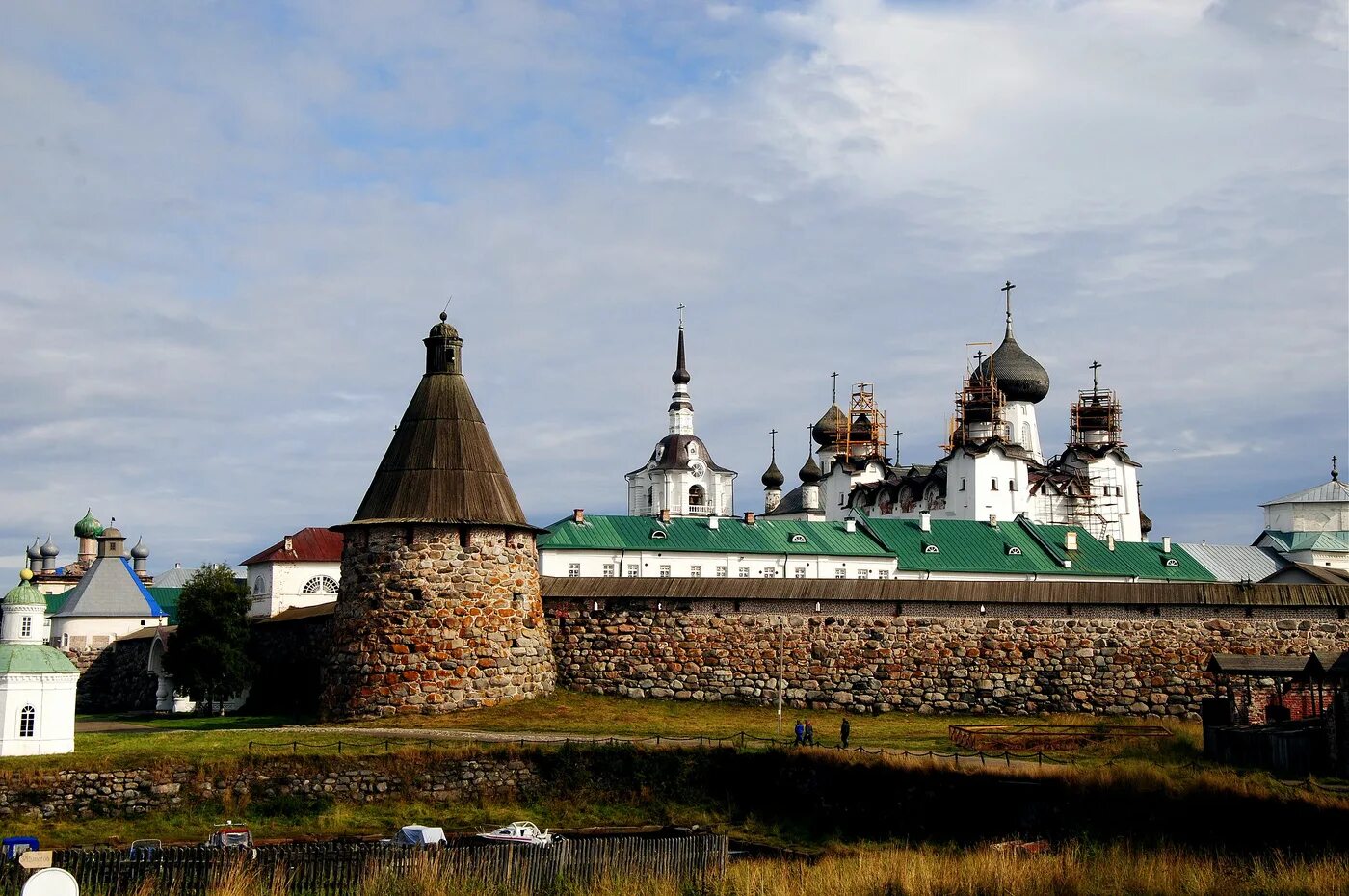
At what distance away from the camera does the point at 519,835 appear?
2006 cm

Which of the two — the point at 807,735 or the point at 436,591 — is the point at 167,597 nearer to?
the point at 436,591

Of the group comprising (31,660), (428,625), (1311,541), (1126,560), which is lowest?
(31,660)

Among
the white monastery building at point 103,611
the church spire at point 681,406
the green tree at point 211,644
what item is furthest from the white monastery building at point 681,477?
the green tree at point 211,644

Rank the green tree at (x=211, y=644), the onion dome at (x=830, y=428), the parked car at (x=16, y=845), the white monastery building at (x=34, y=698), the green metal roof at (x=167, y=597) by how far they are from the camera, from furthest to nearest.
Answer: the onion dome at (x=830, y=428) → the green metal roof at (x=167, y=597) → the green tree at (x=211, y=644) → the white monastery building at (x=34, y=698) → the parked car at (x=16, y=845)

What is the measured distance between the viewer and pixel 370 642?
28.9 meters

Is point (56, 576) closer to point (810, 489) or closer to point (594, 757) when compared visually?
point (810, 489)

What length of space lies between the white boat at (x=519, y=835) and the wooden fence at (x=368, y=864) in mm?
864

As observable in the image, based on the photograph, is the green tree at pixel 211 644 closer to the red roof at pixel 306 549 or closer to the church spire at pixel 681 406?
the red roof at pixel 306 549

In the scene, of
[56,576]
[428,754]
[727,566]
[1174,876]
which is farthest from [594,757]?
[56,576]

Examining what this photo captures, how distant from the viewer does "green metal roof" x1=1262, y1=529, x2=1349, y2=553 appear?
224ft

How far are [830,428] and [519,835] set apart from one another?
6593 centimetres

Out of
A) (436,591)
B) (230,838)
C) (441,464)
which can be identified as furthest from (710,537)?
(230,838)

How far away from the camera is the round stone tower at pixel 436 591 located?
2869cm

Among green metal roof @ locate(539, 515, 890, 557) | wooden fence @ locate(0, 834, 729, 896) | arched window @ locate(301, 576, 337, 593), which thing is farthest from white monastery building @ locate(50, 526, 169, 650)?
wooden fence @ locate(0, 834, 729, 896)
